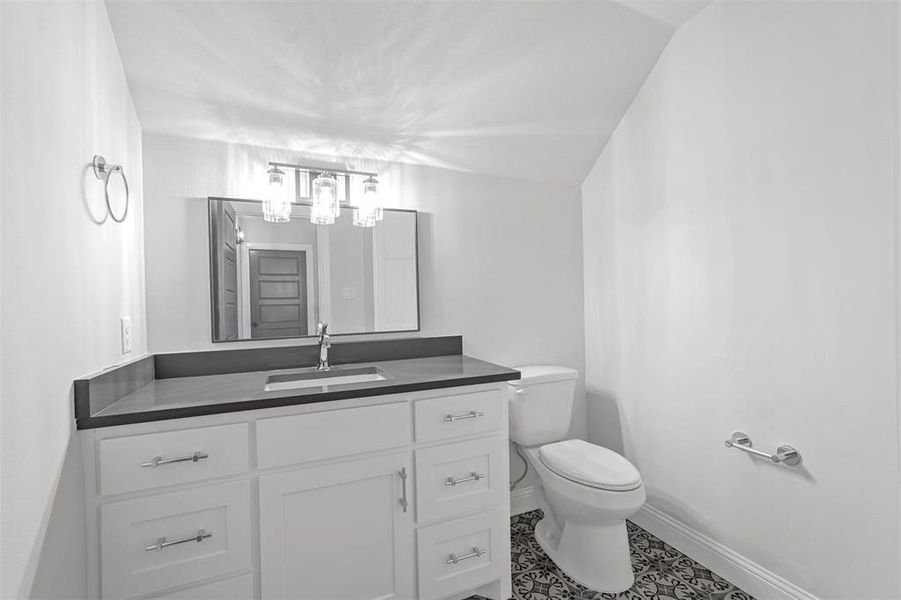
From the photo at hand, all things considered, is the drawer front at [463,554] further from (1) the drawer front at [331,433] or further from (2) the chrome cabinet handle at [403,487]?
(1) the drawer front at [331,433]

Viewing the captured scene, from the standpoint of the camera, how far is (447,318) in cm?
232

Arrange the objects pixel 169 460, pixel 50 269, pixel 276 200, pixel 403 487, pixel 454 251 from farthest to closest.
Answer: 1. pixel 454 251
2. pixel 276 200
3. pixel 403 487
4. pixel 169 460
5. pixel 50 269

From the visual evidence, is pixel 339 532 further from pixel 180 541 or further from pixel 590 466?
pixel 590 466

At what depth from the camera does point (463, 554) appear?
1.68 meters

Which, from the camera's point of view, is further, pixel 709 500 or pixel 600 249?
pixel 600 249

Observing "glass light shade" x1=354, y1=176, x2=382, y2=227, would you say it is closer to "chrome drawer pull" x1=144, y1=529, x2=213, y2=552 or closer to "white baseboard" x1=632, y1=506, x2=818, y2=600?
"chrome drawer pull" x1=144, y1=529, x2=213, y2=552

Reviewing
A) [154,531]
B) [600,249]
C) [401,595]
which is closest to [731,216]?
[600,249]

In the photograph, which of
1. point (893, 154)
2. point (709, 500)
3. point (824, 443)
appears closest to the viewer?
point (893, 154)

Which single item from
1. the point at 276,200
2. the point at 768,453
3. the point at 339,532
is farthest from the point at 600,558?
the point at 276,200

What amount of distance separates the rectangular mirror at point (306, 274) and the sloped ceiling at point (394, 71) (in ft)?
1.14

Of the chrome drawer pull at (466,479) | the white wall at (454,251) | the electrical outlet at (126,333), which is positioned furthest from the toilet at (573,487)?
the electrical outlet at (126,333)

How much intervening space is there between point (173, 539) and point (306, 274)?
111 cm

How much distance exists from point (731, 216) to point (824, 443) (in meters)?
0.87

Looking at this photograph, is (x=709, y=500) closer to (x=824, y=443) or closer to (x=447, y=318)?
(x=824, y=443)
